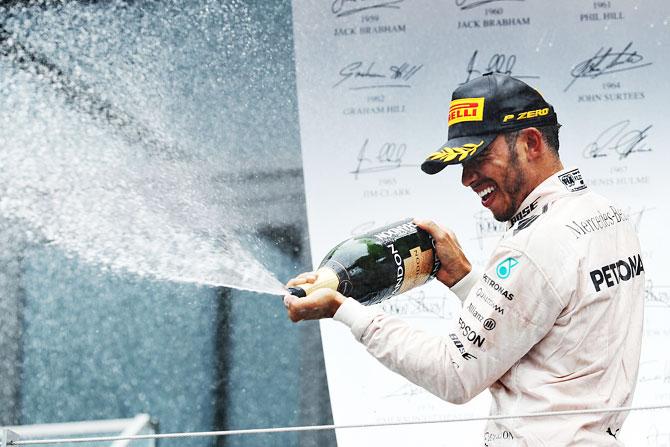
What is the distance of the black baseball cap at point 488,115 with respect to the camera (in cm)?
141

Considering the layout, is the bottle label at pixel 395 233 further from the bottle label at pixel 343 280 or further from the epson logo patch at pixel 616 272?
the epson logo patch at pixel 616 272

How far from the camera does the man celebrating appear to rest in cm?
129

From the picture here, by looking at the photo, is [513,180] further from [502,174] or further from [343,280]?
[343,280]

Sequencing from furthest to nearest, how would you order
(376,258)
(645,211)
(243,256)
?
(243,256) → (645,211) → (376,258)

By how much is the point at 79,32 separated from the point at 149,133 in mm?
288

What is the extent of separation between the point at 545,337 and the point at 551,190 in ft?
0.66

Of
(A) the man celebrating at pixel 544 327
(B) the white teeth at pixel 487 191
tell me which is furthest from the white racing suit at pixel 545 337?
(B) the white teeth at pixel 487 191

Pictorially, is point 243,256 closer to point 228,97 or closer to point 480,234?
point 228,97

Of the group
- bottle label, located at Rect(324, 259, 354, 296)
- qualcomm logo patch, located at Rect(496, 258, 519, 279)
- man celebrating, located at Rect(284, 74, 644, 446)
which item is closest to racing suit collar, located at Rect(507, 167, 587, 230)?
man celebrating, located at Rect(284, 74, 644, 446)

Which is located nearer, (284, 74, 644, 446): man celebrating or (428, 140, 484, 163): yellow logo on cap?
(284, 74, 644, 446): man celebrating

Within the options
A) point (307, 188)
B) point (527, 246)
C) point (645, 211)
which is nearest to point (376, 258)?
point (527, 246)

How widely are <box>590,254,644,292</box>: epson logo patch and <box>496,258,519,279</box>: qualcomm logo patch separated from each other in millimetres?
97

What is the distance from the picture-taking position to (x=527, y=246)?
1.30 metres

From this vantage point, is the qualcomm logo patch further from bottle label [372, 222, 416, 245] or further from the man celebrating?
bottle label [372, 222, 416, 245]
